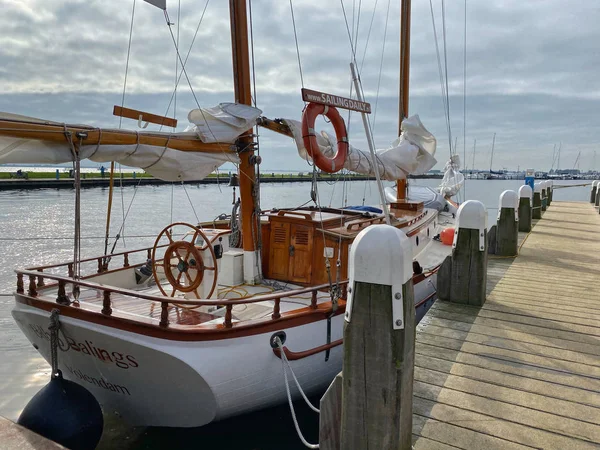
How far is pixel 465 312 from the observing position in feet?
18.2

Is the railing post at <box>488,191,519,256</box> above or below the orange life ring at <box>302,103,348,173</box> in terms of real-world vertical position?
below

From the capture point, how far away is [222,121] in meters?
6.92

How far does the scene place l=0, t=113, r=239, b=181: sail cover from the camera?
490 cm

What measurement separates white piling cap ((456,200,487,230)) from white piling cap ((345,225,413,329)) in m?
3.07

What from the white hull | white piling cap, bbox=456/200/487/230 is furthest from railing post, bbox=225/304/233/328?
white piling cap, bbox=456/200/487/230

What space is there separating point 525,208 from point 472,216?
7.16 metres

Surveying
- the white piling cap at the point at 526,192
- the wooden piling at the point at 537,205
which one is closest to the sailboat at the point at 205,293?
the white piling cap at the point at 526,192

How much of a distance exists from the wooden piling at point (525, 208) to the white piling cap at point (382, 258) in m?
9.96

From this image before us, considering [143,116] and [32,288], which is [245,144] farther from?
[32,288]

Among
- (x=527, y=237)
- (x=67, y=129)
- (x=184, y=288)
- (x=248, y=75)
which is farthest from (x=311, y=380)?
(x=527, y=237)

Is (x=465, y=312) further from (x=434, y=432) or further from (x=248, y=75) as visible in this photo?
(x=248, y=75)

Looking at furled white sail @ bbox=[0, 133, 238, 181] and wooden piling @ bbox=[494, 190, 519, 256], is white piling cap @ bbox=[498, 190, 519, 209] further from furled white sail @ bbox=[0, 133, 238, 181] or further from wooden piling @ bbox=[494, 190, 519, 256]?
furled white sail @ bbox=[0, 133, 238, 181]

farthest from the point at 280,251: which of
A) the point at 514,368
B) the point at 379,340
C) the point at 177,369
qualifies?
the point at 379,340

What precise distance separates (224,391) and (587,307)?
4757 mm
